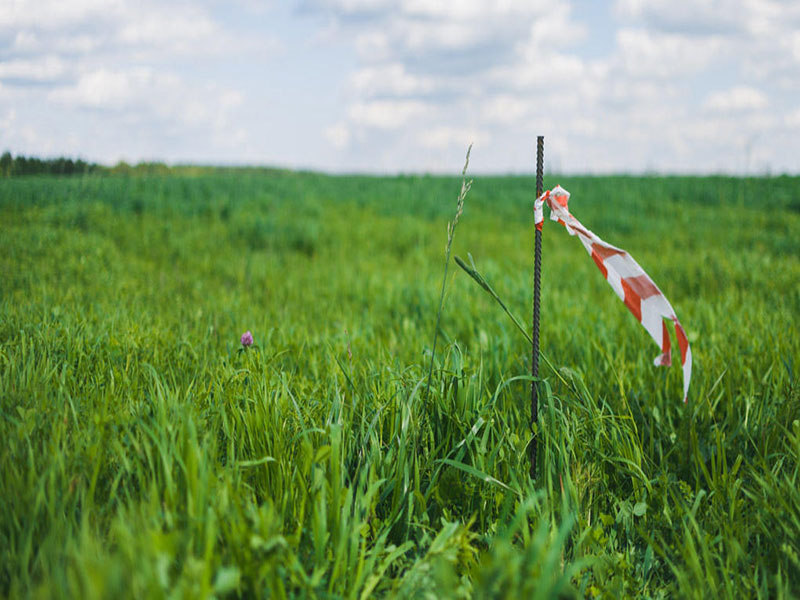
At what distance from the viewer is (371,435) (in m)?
1.86

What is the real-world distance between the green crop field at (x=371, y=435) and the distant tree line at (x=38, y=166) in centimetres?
26

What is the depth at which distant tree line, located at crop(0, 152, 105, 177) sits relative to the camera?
402cm

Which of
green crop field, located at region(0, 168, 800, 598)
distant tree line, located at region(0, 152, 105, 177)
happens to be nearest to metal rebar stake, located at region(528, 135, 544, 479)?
green crop field, located at region(0, 168, 800, 598)

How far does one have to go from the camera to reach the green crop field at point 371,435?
129 cm

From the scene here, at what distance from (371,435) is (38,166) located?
163 inches

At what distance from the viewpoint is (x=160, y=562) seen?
0.96 m

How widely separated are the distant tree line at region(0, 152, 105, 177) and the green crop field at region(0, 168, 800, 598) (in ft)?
0.86

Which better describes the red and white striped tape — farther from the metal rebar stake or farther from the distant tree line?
the distant tree line

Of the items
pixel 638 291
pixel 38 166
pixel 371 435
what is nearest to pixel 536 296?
pixel 638 291

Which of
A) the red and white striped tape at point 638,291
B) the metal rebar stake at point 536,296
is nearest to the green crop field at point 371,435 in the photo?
the metal rebar stake at point 536,296

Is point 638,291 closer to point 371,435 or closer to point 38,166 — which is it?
point 371,435

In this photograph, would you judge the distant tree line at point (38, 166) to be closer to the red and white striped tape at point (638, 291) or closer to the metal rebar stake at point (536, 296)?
the metal rebar stake at point (536, 296)

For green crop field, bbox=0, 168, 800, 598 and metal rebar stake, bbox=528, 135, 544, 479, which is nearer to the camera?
green crop field, bbox=0, 168, 800, 598

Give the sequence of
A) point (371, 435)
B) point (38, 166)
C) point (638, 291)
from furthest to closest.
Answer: point (38, 166) → point (371, 435) → point (638, 291)
